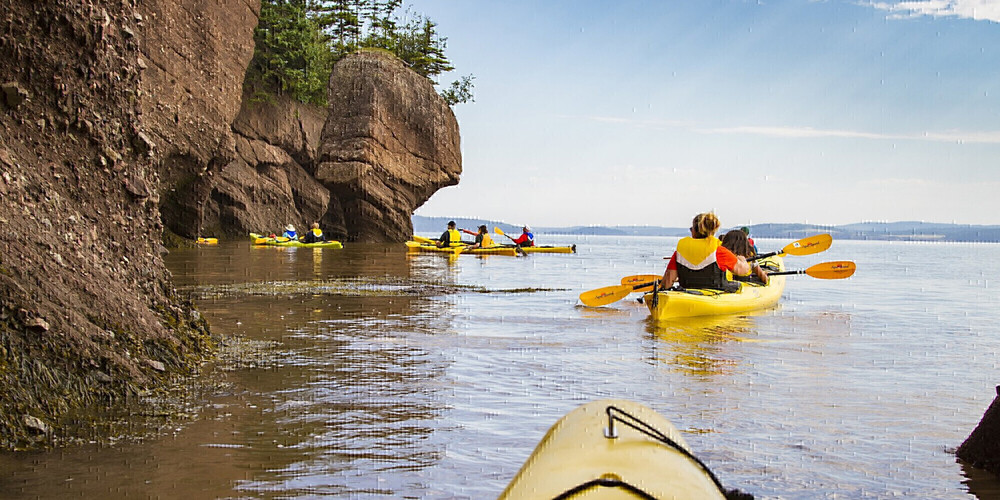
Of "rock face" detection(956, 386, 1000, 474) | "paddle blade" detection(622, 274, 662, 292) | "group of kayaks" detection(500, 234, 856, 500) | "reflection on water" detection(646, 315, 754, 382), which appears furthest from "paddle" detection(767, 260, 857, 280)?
"group of kayaks" detection(500, 234, 856, 500)

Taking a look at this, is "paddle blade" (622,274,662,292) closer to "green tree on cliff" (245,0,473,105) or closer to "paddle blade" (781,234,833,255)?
"paddle blade" (781,234,833,255)

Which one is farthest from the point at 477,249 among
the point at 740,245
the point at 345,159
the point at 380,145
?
the point at 740,245

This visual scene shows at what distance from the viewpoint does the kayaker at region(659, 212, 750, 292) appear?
1078cm

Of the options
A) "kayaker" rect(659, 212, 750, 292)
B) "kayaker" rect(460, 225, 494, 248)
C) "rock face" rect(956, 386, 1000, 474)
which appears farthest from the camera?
"kayaker" rect(460, 225, 494, 248)

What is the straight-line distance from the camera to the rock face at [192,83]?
2312 centimetres

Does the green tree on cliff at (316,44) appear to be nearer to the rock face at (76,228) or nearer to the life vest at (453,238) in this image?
the life vest at (453,238)

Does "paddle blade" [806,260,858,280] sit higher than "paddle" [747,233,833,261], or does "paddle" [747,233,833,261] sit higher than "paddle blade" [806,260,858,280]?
"paddle" [747,233,833,261]

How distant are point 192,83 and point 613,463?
83.2 feet

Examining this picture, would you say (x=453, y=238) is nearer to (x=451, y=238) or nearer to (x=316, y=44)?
(x=451, y=238)

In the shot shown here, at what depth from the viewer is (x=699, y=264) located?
11.2 m

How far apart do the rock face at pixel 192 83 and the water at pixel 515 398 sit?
12325 mm

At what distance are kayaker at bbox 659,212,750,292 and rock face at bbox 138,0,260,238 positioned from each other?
53.6ft

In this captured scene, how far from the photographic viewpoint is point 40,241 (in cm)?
521

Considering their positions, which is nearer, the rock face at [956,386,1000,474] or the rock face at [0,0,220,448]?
the rock face at [956,386,1000,474]
